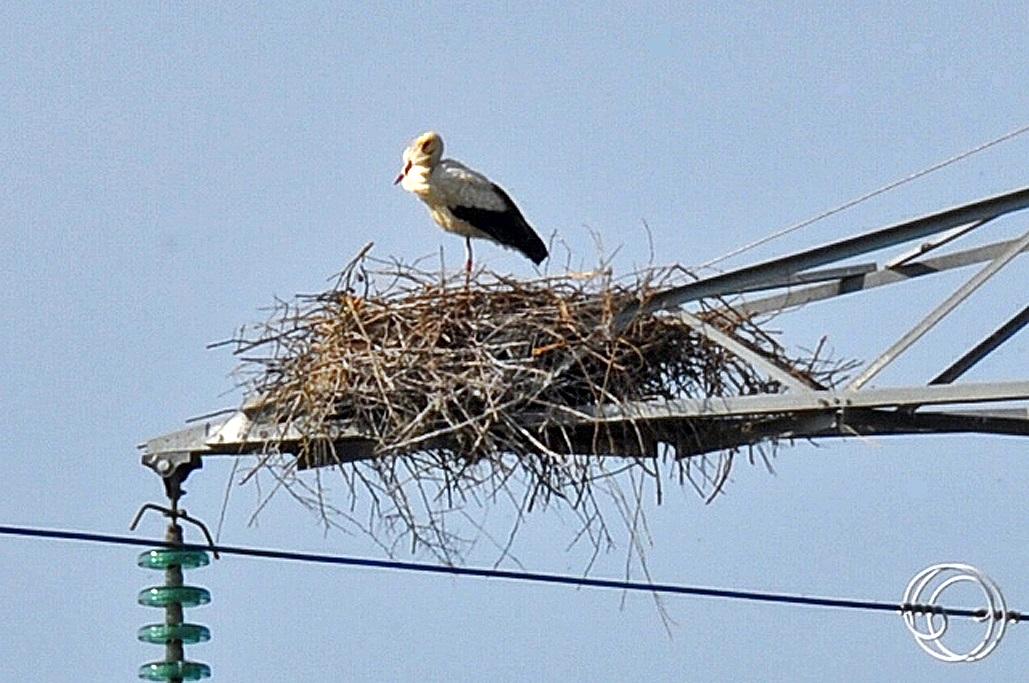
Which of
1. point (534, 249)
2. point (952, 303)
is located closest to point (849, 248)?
point (952, 303)

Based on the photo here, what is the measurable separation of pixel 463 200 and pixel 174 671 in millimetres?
4509

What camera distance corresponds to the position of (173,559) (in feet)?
21.8

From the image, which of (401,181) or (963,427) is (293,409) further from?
(401,181)

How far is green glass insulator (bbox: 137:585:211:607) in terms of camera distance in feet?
21.7

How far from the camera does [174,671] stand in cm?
650

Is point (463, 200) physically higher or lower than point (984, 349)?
higher

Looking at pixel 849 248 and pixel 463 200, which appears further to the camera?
pixel 463 200

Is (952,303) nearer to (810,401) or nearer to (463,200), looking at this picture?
(810,401)

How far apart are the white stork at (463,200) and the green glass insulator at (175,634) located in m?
4.12

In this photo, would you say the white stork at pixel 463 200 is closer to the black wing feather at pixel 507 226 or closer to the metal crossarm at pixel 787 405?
the black wing feather at pixel 507 226

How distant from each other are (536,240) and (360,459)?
285cm

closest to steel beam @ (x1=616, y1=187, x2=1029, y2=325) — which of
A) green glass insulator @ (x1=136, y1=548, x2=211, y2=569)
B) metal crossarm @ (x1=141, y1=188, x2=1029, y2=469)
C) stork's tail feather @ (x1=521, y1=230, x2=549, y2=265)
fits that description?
metal crossarm @ (x1=141, y1=188, x2=1029, y2=469)

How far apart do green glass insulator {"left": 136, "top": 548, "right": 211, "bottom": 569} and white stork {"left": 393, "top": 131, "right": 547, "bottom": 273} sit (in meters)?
4.04

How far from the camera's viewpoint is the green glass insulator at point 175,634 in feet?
21.5
